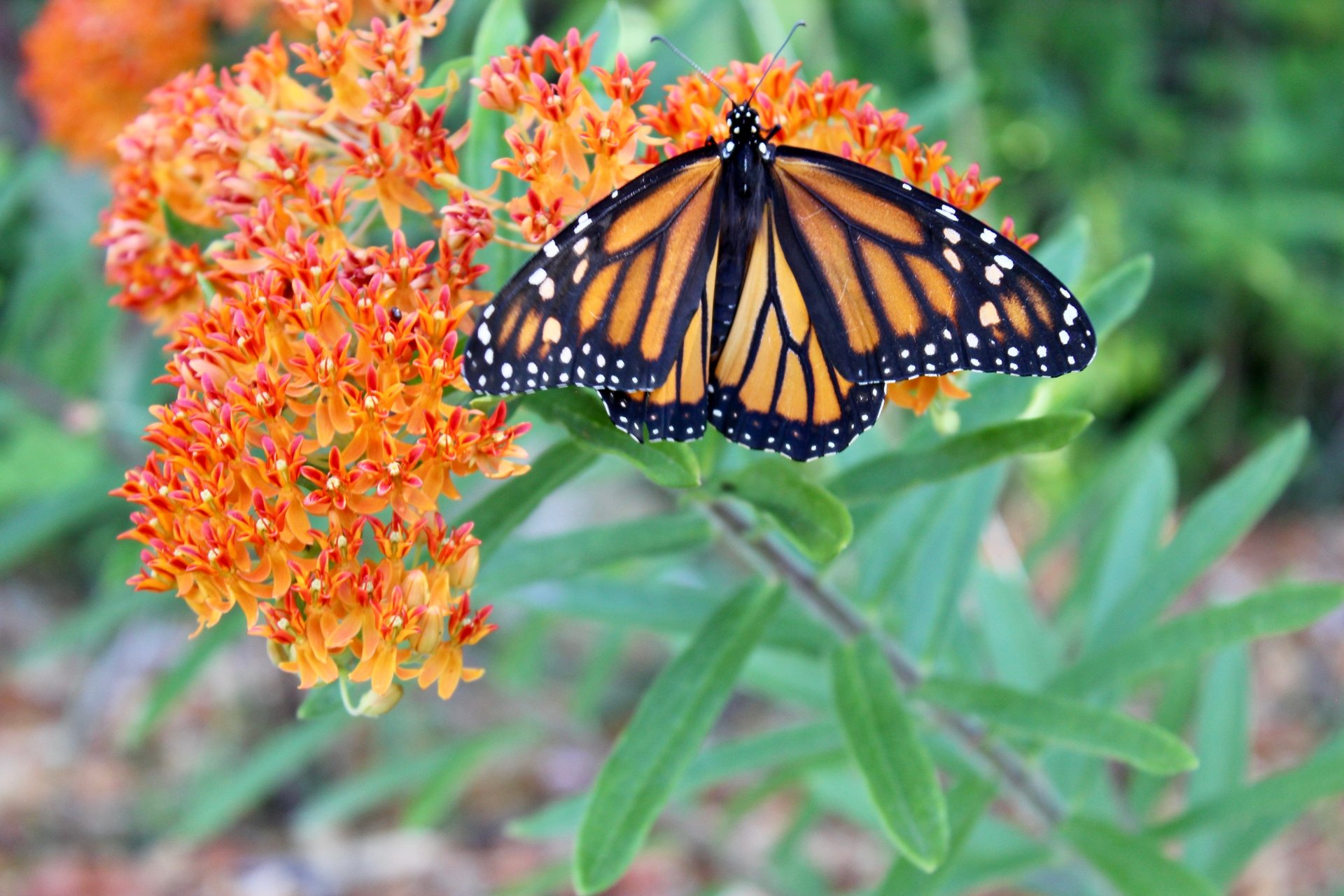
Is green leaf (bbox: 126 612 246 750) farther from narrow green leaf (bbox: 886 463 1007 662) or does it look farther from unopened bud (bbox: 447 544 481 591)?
narrow green leaf (bbox: 886 463 1007 662)

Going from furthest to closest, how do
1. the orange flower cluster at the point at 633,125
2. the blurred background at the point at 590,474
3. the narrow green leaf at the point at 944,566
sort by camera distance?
1. the blurred background at the point at 590,474
2. the narrow green leaf at the point at 944,566
3. the orange flower cluster at the point at 633,125

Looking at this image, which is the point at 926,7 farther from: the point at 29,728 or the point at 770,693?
the point at 29,728

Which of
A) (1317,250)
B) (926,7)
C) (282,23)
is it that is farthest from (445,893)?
(1317,250)

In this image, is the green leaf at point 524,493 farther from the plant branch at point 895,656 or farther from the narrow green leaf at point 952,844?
the narrow green leaf at point 952,844

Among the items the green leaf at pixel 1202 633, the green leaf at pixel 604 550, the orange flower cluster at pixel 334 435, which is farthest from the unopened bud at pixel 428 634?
the green leaf at pixel 1202 633

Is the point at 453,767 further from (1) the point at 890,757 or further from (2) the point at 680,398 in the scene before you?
(2) the point at 680,398
